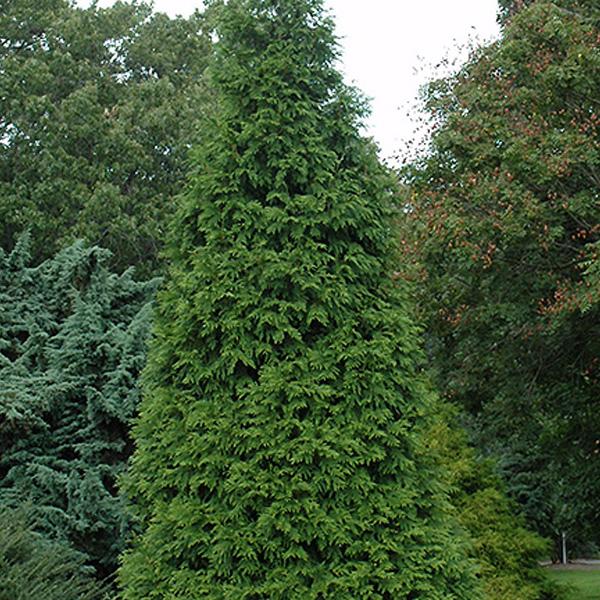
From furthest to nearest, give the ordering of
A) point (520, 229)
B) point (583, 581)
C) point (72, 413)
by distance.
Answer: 1. point (583, 581)
2. point (520, 229)
3. point (72, 413)

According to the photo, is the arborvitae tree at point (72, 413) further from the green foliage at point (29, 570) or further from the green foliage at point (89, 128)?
the green foliage at point (89, 128)

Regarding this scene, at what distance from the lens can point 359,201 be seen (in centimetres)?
508

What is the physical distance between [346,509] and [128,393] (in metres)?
5.65

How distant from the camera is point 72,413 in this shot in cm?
1031

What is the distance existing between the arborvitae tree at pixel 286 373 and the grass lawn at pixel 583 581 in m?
14.2

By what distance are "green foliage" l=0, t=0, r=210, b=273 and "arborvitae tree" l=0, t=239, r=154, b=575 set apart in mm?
7441

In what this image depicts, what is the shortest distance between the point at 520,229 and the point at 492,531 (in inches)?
147

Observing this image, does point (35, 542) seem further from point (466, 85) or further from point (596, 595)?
point (596, 595)

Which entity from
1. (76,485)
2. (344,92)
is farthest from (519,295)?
(344,92)

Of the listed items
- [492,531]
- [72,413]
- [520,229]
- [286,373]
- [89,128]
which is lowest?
[492,531]

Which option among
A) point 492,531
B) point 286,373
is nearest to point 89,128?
point 492,531

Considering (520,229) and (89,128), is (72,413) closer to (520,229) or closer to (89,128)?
(520,229)

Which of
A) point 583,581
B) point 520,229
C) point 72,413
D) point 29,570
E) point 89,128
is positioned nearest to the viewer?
point 29,570

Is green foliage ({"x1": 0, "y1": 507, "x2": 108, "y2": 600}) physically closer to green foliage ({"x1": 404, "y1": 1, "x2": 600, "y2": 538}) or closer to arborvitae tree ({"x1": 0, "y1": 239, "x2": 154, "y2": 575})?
arborvitae tree ({"x1": 0, "y1": 239, "x2": 154, "y2": 575})
